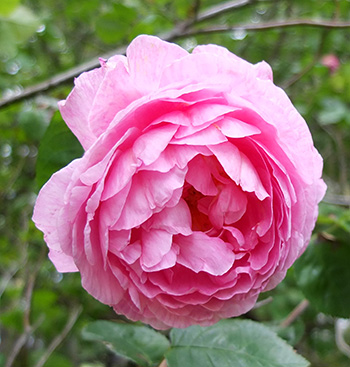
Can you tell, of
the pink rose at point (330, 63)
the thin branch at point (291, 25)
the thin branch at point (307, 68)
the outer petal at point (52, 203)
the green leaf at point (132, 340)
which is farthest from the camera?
the pink rose at point (330, 63)

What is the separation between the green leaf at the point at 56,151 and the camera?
0.62 metres

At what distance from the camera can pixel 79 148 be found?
627mm

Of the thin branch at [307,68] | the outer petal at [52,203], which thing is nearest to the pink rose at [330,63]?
the thin branch at [307,68]

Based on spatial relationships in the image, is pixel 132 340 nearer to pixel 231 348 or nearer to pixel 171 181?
pixel 231 348

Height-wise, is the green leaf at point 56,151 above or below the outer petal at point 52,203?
below

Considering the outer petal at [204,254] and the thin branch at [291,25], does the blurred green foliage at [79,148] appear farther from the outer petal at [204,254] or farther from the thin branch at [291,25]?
the outer petal at [204,254]

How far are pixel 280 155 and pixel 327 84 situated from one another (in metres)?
1.77

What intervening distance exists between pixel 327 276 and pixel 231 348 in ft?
0.77

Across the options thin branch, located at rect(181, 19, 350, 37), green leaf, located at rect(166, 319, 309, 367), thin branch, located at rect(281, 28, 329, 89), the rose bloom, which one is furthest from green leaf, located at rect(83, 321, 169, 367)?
thin branch, located at rect(281, 28, 329, 89)

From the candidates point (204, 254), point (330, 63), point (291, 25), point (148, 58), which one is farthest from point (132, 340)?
point (330, 63)

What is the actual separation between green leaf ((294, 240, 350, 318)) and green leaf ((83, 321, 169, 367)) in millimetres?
272

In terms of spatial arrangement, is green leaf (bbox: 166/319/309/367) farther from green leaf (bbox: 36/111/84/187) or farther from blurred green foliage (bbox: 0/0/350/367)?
green leaf (bbox: 36/111/84/187)

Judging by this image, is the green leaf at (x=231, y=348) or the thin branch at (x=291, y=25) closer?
the green leaf at (x=231, y=348)

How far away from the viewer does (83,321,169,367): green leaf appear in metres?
0.70
